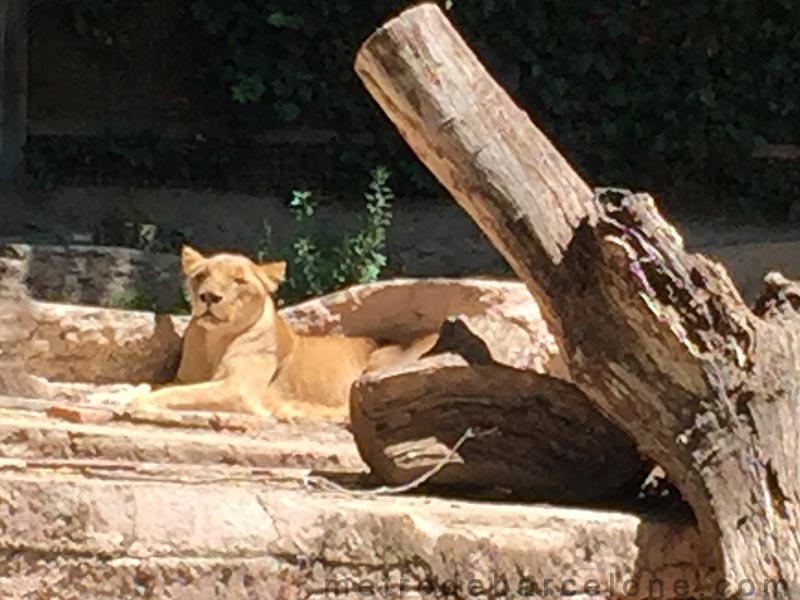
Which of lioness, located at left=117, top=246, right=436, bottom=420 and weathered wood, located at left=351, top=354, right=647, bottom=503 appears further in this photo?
lioness, located at left=117, top=246, right=436, bottom=420

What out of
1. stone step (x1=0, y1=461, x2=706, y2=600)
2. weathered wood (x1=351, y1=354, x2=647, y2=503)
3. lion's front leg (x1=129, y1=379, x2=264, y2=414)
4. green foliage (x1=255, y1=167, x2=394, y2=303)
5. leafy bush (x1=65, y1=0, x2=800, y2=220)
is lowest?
stone step (x1=0, y1=461, x2=706, y2=600)

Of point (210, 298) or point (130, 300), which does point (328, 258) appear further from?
point (210, 298)

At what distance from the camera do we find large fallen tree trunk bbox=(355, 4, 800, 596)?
12.4 ft

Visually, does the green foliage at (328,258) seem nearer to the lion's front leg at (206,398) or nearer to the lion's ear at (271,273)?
the lion's ear at (271,273)

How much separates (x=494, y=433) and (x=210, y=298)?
2.43m

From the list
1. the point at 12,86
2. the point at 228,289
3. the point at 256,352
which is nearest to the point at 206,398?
the point at 256,352

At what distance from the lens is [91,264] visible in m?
7.04

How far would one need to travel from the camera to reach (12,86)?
9117 mm

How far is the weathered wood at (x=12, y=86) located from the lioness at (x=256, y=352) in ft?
9.56

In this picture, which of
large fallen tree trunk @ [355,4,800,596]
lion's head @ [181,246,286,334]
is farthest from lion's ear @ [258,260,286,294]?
large fallen tree trunk @ [355,4,800,596]

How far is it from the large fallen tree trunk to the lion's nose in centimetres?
221

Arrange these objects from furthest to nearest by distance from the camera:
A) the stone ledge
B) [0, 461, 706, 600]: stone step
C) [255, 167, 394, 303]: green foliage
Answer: [255, 167, 394, 303]: green foliage, the stone ledge, [0, 461, 706, 600]: stone step

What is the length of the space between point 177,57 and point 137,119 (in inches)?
14.4

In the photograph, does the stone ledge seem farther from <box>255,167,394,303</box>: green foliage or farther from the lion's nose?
<box>255,167,394,303</box>: green foliage
